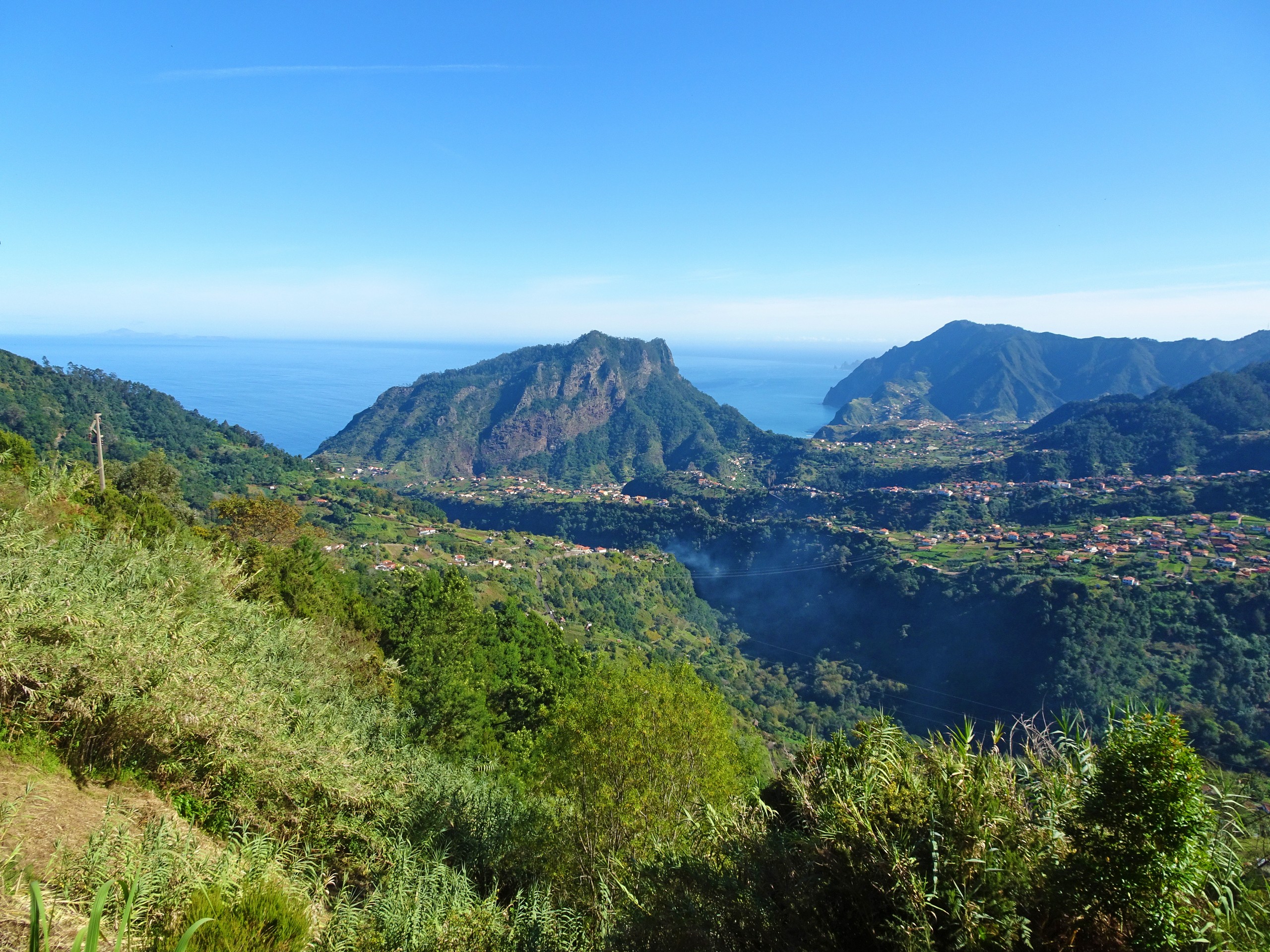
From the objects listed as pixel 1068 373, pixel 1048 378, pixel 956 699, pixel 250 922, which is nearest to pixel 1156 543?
pixel 956 699

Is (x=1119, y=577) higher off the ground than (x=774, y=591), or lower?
higher

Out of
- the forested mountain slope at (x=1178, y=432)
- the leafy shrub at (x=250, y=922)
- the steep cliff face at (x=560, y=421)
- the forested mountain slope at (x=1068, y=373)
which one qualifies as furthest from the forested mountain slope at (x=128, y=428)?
the forested mountain slope at (x=1068, y=373)

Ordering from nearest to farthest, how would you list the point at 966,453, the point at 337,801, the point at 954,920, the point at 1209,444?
the point at 954,920, the point at 337,801, the point at 1209,444, the point at 966,453

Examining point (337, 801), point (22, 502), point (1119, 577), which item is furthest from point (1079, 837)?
point (1119, 577)

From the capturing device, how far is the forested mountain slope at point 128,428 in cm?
3694

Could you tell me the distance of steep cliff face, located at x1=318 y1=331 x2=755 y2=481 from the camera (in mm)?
130500

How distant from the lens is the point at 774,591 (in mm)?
64438

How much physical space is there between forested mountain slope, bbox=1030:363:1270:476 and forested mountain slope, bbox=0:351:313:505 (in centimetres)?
10283

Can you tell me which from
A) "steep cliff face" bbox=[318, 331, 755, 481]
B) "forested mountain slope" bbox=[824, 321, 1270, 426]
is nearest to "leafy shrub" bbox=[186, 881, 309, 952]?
"steep cliff face" bbox=[318, 331, 755, 481]

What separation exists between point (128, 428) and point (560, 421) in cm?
9729

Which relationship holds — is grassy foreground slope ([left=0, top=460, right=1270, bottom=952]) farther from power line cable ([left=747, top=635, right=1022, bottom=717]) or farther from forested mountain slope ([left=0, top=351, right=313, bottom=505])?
forested mountain slope ([left=0, top=351, right=313, bottom=505])

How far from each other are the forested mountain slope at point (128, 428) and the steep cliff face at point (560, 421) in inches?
2386

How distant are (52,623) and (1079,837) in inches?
287

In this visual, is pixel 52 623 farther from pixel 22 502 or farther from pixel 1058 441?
pixel 1058 441
